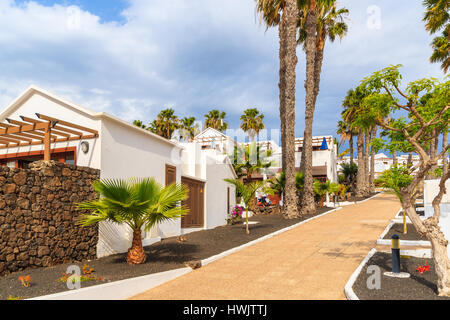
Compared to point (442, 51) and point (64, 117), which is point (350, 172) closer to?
point (442, 51)

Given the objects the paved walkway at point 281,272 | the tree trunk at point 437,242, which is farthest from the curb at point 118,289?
the tree trunk at point 437,242

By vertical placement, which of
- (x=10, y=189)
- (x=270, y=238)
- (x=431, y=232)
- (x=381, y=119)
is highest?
(x=381, y=119)

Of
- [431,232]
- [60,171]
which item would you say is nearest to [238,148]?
[60,171]

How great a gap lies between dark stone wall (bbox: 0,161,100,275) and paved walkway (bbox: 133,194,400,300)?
302 cm

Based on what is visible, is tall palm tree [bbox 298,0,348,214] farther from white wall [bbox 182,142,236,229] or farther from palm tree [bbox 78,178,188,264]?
palm tree [bbox 78,178,188,264]

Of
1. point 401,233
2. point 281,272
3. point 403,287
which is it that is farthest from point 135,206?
point 401,233

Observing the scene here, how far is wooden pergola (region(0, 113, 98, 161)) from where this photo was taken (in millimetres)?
8820

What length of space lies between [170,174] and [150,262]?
5.40 meters

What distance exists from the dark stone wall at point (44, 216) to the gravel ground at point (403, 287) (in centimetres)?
700

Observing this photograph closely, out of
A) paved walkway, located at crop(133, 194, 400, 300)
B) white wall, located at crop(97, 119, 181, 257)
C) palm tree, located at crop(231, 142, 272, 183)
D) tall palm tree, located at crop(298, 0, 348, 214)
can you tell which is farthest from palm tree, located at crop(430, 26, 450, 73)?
white wall, located at crop(97, 119, 181, 257)
